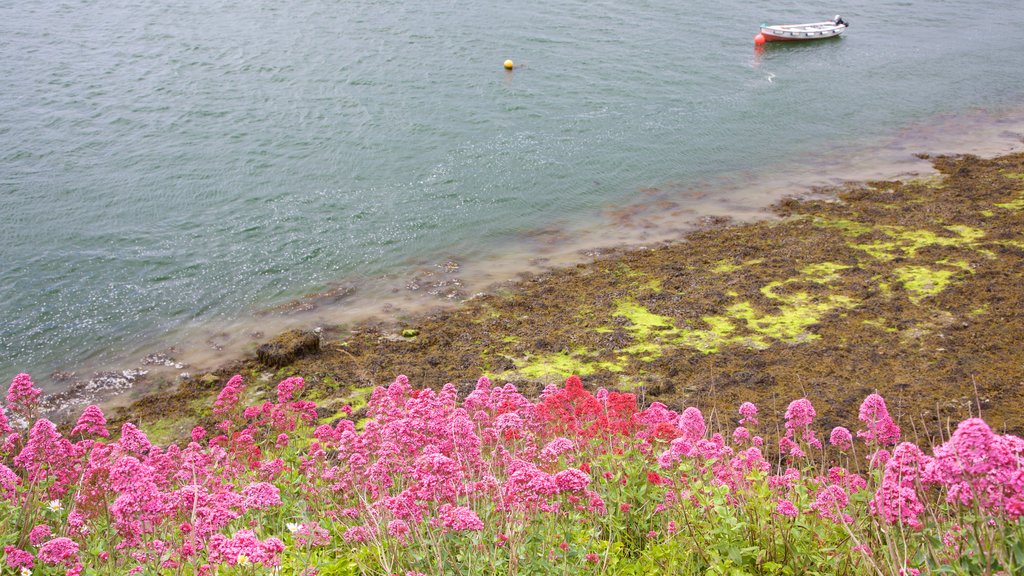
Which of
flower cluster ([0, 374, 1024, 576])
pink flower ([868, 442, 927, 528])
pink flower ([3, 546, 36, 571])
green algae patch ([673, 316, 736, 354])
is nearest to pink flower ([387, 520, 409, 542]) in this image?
flower cluster ([0, 374, 1024, 576])

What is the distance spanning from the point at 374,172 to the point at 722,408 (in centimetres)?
1510

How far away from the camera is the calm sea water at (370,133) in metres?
17.9

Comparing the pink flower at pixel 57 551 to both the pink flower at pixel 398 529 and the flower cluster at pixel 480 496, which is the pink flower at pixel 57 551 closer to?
the flower cluster at pixel 480 496

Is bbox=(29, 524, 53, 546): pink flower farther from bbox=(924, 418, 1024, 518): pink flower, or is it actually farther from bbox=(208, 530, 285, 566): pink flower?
bbox=(924, 418, 1024, 518): pink flower

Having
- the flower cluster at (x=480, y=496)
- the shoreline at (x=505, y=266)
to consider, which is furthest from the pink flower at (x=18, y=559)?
the shoreline at (x=505, y=266)

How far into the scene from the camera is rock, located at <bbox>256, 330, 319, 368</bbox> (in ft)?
47.0

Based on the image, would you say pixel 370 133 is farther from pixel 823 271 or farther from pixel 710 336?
pixel 710 336

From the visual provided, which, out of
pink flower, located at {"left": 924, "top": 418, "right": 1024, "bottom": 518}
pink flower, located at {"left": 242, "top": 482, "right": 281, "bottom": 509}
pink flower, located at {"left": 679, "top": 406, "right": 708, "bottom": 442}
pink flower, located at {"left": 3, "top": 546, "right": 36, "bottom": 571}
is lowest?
pink flower, located at {"left": 679, "top": 406, "right": 708, "bottom": 442}

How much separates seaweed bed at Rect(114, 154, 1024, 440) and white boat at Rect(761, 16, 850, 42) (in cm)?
2172

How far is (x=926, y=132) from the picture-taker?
27766 mm

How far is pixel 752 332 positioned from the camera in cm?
1401

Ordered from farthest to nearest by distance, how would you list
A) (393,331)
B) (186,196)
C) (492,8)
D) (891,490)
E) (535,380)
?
(492,8) < (186,196) < (393,331) < (535,380) < (891,490)

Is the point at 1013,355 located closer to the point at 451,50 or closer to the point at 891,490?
the point at 891,490

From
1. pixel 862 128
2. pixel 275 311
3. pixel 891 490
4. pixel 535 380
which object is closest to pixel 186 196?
pixel 275 311
